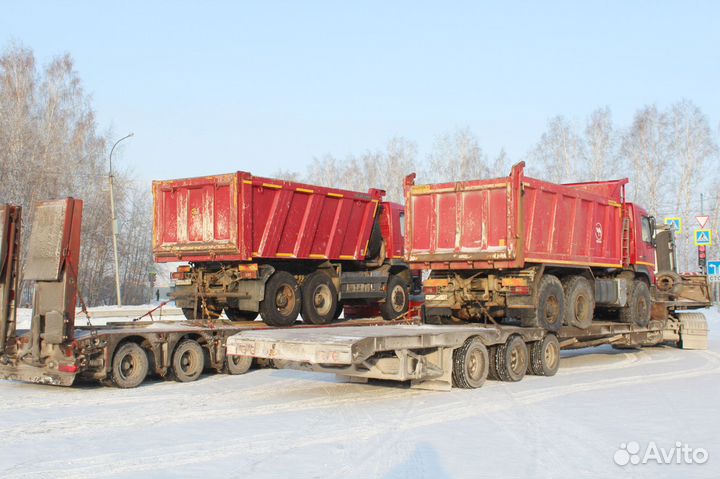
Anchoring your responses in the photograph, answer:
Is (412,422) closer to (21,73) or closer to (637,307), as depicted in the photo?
(637,307)

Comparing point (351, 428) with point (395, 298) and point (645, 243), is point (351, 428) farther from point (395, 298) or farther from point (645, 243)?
point (645, 243)

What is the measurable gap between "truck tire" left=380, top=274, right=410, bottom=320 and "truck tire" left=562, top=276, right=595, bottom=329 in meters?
4.38

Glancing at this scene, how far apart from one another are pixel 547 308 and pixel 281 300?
4900 mm

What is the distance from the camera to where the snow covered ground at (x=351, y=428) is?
22.6 ft

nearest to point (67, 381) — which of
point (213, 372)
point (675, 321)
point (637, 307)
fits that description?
point (213, 372)

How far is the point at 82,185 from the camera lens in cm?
4191

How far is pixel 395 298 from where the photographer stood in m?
17.5

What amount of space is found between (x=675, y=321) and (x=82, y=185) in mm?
32431

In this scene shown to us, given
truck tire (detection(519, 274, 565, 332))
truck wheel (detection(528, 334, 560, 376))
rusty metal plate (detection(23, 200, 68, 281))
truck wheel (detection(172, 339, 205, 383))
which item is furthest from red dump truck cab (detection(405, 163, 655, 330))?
rusty metal plate (detection(23, 200, 68, 281))

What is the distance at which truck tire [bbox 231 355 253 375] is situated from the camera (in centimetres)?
1322

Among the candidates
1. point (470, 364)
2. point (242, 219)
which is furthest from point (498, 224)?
point (242, 219)

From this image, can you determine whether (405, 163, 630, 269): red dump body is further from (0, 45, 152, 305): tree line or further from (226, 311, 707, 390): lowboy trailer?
(0, 45, 152, 305): tree line

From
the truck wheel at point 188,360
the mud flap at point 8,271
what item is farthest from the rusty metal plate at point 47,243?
the truck wheel at point 188,360

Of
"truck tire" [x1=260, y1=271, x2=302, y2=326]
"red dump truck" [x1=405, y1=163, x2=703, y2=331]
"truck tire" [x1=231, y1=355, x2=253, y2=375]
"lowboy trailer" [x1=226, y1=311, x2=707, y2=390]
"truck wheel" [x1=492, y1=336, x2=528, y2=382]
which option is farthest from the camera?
"truck tire" [x1=260, y1=271, x2=302, y2=326]
